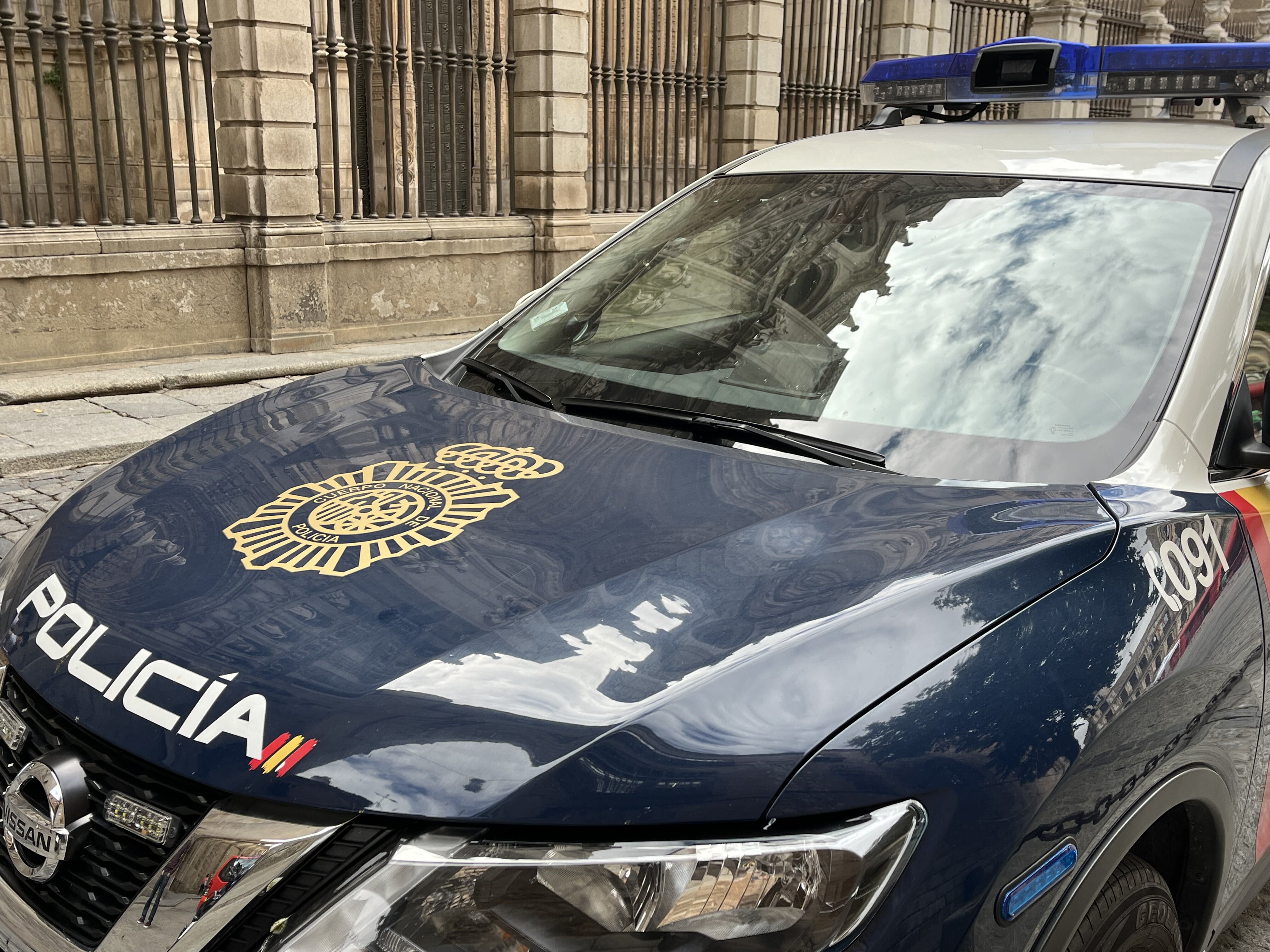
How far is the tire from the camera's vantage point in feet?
5.33

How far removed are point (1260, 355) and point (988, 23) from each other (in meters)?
17.3

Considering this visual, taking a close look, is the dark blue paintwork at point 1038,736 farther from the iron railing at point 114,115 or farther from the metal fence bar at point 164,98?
the metal fence bar at point 164,98

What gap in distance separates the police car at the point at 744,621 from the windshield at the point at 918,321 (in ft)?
0.03

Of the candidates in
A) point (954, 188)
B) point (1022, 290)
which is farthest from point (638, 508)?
point (954, 188)

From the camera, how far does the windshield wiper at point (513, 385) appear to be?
8.39 feet

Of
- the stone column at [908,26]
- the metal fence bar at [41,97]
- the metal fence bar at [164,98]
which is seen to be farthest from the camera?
the stone column at [908,26]

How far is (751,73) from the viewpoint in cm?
1358

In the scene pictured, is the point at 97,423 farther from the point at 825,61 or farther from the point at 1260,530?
the point at 825,61

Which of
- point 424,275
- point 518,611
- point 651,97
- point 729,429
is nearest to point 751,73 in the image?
point 651,97

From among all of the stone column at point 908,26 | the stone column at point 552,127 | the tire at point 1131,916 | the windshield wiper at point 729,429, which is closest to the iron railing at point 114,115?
the stone column at point 552,127

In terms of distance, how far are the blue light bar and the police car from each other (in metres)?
0.37

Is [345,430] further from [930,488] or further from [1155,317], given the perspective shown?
[1155,317]

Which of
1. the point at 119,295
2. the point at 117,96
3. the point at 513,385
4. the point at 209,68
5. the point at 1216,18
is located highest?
the point at 1216,18

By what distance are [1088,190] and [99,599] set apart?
6.74 ft
